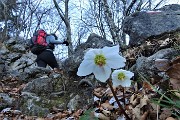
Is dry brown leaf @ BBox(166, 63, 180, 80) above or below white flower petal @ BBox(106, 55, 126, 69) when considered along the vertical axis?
below

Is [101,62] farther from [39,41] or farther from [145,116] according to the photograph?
[39,41]

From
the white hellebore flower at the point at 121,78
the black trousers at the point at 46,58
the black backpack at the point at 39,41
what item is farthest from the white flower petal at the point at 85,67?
the black trousers at the point at 46,58

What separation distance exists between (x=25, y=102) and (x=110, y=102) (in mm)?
2230

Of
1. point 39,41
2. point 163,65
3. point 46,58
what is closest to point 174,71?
point 163,65

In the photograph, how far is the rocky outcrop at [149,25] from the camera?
5101 mm

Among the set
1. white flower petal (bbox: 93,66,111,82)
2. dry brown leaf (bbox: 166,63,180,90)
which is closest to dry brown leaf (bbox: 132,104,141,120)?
dry brown leaf (bbox: 166,63,180,90)

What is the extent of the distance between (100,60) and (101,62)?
0.04 feet

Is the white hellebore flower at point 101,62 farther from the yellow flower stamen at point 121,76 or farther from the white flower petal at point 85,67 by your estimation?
the yellow flower stamen at point 121,76

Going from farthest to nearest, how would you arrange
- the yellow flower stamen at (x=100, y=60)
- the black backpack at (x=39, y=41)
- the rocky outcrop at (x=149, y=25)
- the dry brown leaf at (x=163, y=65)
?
1. the black backpack at (x=39, y=41)
2. the rocky outcrop at (x=149, y=25)
3. the dry brown leaf at (x=163, y=65)
4. the yellow flower stamen at (x=100, y=60)

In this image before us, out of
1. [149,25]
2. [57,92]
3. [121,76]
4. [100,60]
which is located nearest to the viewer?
[100,60]

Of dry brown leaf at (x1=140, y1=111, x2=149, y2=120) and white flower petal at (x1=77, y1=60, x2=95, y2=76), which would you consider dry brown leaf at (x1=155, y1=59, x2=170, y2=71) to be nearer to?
dry brown leaf at (x1=140, y1=111, x2=149, y2=120)

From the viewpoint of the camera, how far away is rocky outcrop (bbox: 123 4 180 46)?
5.10m

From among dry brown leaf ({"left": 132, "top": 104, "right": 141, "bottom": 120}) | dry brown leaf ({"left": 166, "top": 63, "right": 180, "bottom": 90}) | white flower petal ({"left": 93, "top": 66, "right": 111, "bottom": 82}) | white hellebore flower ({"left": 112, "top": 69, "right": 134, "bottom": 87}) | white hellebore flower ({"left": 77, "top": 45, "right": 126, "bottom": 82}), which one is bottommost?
dry brown leaf ({"left": 132, "top": 104, "right": 141, "bottom": 120})

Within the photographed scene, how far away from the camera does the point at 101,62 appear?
4.70ft
